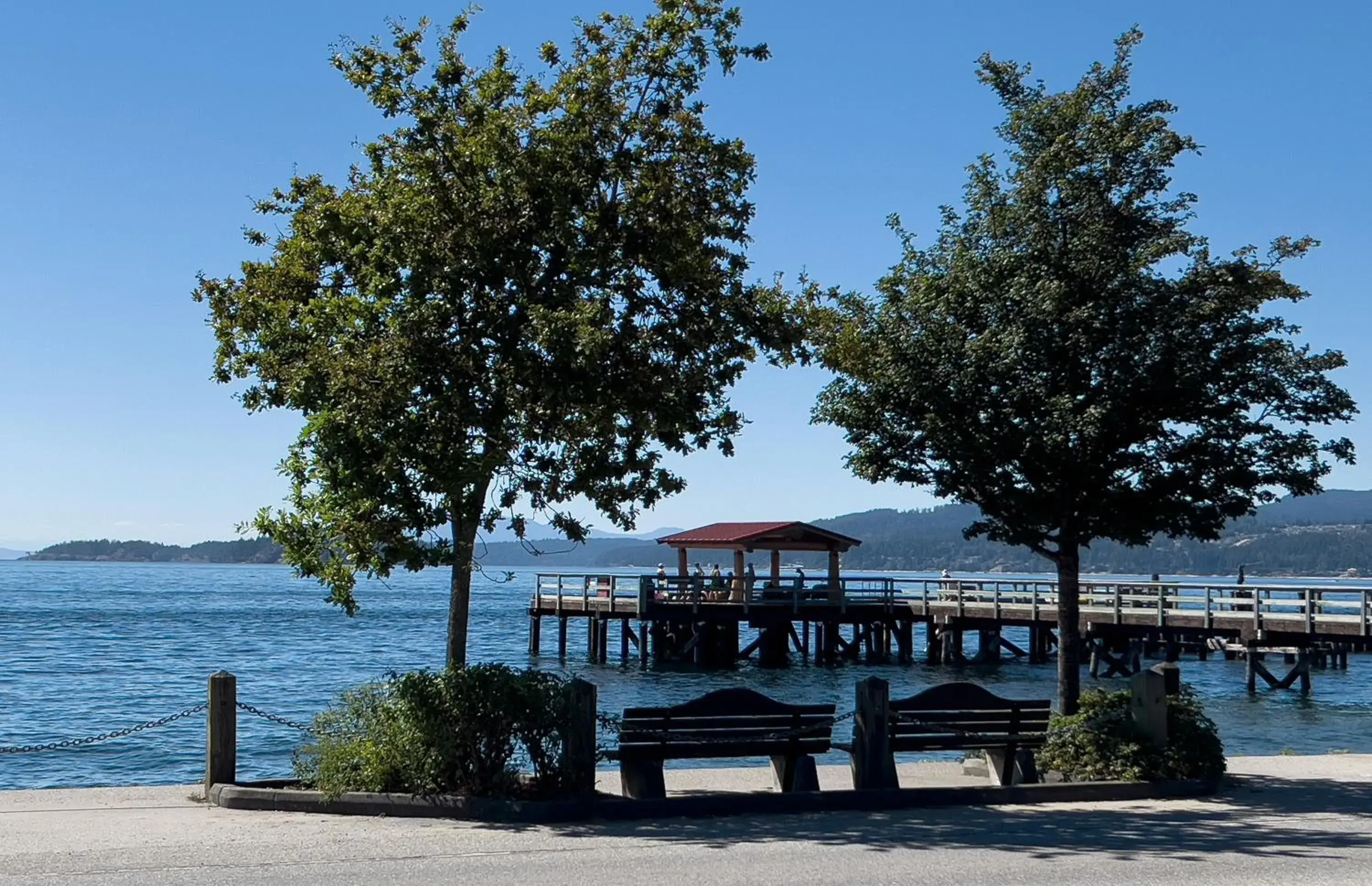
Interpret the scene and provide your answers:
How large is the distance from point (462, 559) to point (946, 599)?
125 ft

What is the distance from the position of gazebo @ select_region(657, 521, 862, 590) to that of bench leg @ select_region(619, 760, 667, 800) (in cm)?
3351

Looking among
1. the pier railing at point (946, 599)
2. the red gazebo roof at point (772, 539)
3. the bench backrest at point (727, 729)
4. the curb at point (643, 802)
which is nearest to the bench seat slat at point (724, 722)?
the bench backrest at point (727, 729)

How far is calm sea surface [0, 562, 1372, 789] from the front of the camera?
83.9 feet

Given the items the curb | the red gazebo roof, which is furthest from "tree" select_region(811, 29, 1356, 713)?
the red gazebo roof

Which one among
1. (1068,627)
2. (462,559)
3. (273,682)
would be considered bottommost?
(273,682)

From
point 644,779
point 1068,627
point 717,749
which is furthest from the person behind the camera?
point 1068,627

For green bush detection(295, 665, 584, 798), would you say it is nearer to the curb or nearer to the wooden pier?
the curb

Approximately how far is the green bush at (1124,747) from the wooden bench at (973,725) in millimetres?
286

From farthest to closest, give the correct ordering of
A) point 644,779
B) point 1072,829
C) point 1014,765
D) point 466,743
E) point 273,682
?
point 273,682
point 1014,765
point 644,779
point 466,743
point 1072,829

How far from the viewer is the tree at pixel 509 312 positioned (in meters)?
13.1

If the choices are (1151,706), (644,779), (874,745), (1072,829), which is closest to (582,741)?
(644,779)

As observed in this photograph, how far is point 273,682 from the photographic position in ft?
136

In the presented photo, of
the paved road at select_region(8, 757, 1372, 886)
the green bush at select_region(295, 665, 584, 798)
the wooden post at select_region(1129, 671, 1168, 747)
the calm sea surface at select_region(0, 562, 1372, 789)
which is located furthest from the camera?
the calm sea surface at select_region(0, 562, 1372, 789)

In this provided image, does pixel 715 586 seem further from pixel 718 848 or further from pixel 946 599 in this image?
pixel 718 848
